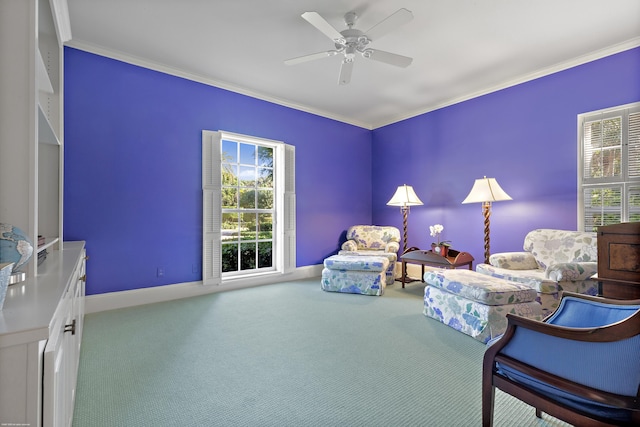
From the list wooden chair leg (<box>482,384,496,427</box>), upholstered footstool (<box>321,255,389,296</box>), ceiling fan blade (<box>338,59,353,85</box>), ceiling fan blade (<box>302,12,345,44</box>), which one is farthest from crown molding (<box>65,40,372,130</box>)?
wooden chair leg (<box>482,384,496,427</box>)

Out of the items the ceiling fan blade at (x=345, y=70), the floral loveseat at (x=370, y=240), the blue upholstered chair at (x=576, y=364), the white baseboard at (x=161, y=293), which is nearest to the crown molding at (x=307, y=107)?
the ceiling fan blade at (x=345, y=70)

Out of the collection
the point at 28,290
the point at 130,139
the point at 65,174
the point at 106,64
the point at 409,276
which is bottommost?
the point at 409,276

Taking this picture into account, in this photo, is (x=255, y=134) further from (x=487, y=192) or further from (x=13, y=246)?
(x=13, y=246)

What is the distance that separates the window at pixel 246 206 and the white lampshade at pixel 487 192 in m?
2.60

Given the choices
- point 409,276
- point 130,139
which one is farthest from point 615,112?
point 130,139

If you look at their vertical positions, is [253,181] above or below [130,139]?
below

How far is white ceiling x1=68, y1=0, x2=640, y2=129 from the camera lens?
254cm

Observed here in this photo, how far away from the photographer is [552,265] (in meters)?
2.76

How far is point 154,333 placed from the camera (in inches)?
102

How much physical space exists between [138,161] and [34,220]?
7.87 feet

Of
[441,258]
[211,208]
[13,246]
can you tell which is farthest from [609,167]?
[13,246]

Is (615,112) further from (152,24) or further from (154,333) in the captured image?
(154,333)

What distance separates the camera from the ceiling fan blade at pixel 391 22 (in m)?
2.15

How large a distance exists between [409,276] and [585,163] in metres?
2.78
